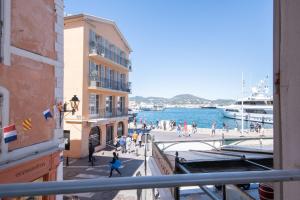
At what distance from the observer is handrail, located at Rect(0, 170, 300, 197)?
39.4 inches

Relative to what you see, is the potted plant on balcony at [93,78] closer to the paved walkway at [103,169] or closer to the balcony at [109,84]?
the balcony at [109,84]

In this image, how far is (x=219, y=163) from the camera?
12.1 ft

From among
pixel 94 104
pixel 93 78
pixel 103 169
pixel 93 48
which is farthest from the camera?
pixel 94 104

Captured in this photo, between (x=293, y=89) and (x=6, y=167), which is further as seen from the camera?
(x=6, y=167)

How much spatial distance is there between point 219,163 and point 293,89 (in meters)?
2.54

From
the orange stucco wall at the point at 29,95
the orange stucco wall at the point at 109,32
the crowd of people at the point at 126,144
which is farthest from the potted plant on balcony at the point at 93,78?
the orange stucco wall at the point at 29,95

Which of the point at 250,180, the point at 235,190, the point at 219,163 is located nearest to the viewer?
the point at 250,180

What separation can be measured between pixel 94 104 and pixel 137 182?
23503 mm

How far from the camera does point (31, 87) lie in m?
8.16

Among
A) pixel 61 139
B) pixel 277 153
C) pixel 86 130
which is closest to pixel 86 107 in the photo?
pixel 86 130

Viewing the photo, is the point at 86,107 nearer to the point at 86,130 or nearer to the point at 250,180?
the point at 86,130

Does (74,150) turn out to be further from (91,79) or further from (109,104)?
(109,104)

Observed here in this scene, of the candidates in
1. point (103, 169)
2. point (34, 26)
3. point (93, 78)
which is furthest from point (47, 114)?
point (93, 78)

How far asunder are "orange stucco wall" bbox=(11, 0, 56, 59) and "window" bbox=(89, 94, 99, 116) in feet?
44.8
